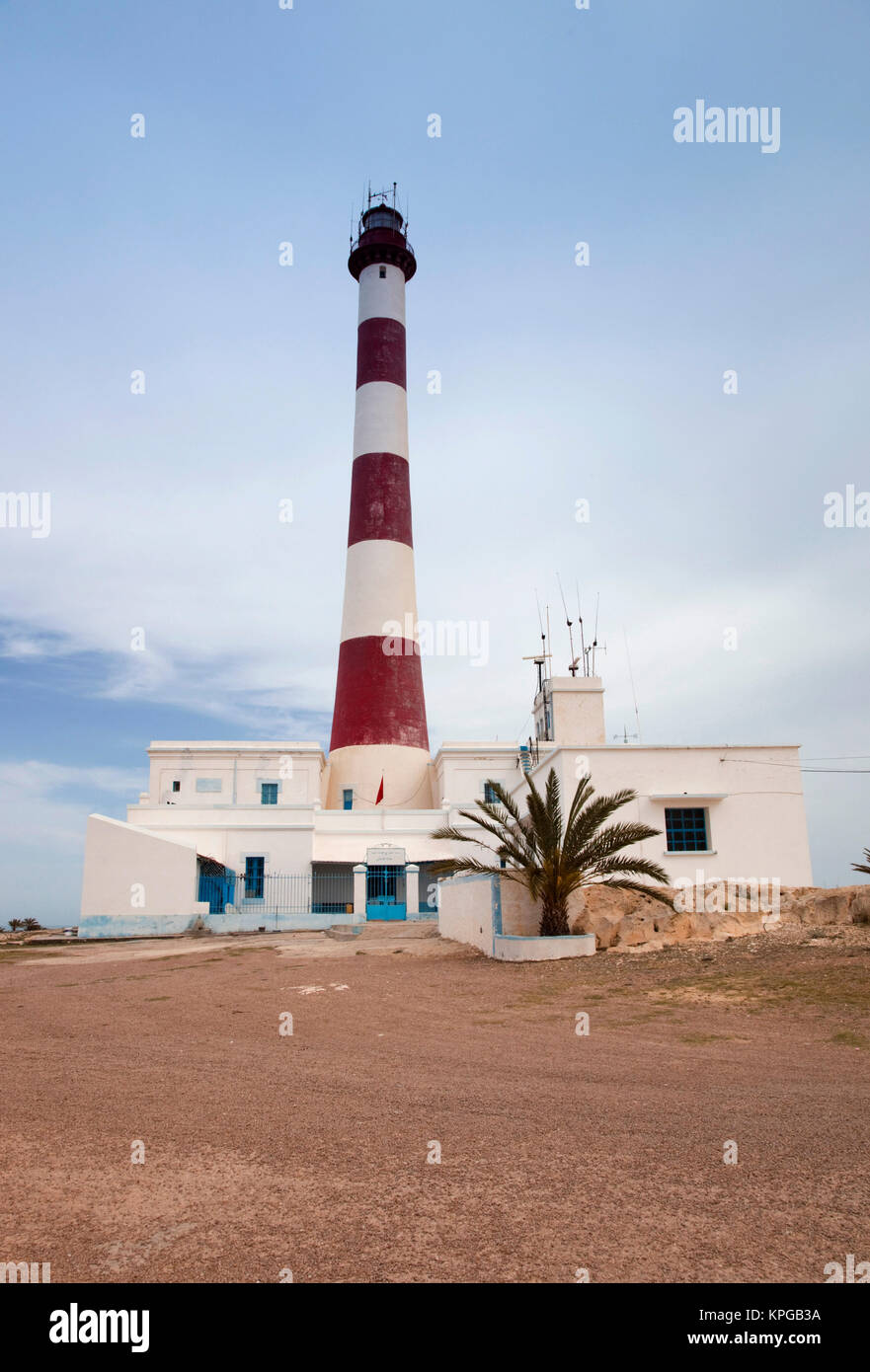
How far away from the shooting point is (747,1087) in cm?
605

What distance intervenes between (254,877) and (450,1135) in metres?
23.6

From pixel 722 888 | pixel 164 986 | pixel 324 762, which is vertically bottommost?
pixel 164 986

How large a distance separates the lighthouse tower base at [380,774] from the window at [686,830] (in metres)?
13.0

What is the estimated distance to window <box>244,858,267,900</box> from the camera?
27406 mm

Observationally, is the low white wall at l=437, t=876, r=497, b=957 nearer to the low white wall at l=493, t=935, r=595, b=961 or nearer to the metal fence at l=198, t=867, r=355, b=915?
the low white wall at l=493, t=935, r=595, b=961

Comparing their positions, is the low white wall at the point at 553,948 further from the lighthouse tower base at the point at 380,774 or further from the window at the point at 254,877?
the lighthouse tower base at the point at 380,774

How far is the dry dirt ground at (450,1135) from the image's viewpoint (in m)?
3.53

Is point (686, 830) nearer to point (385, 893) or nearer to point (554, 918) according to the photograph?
point (554, 918)

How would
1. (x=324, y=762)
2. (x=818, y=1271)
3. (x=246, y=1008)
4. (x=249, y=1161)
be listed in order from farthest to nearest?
1. (x=324, y=762)
2. (x=246, y=1008)
3. (x=249, y=1161)
4. (x=818, y=1271)

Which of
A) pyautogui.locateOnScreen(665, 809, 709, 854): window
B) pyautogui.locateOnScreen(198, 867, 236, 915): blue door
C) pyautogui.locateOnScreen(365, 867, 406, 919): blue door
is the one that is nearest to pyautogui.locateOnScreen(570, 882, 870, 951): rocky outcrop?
pyautogui.locateOnScreen(665, 809, 709, 854): window

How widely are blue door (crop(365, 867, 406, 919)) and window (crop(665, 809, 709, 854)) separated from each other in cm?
1072
